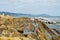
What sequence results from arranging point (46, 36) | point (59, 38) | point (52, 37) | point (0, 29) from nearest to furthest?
point (59, 38)
point (52, 37)
point (46, 36)
point (0, 29)

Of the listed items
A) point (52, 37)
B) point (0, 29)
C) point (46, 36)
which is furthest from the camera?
point (0, 29)

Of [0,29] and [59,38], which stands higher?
[59,38]

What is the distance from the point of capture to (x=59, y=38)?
8.53 meters

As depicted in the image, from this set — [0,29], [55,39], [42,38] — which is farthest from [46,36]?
[0,29]

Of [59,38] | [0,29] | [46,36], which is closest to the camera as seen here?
[59,38]

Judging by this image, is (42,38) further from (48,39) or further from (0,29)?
(0,29)

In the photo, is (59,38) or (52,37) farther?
(52,37)

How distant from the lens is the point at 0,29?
15656 mm

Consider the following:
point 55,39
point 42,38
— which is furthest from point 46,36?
point 55,39

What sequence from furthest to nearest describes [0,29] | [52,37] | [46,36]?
[0,29] < [46,36] < [52,37]

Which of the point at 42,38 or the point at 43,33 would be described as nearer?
the point at 42,38

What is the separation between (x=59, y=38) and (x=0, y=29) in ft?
26.3

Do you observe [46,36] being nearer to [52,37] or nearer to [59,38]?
[52,37]

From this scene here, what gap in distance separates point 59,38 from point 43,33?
7.65ft
